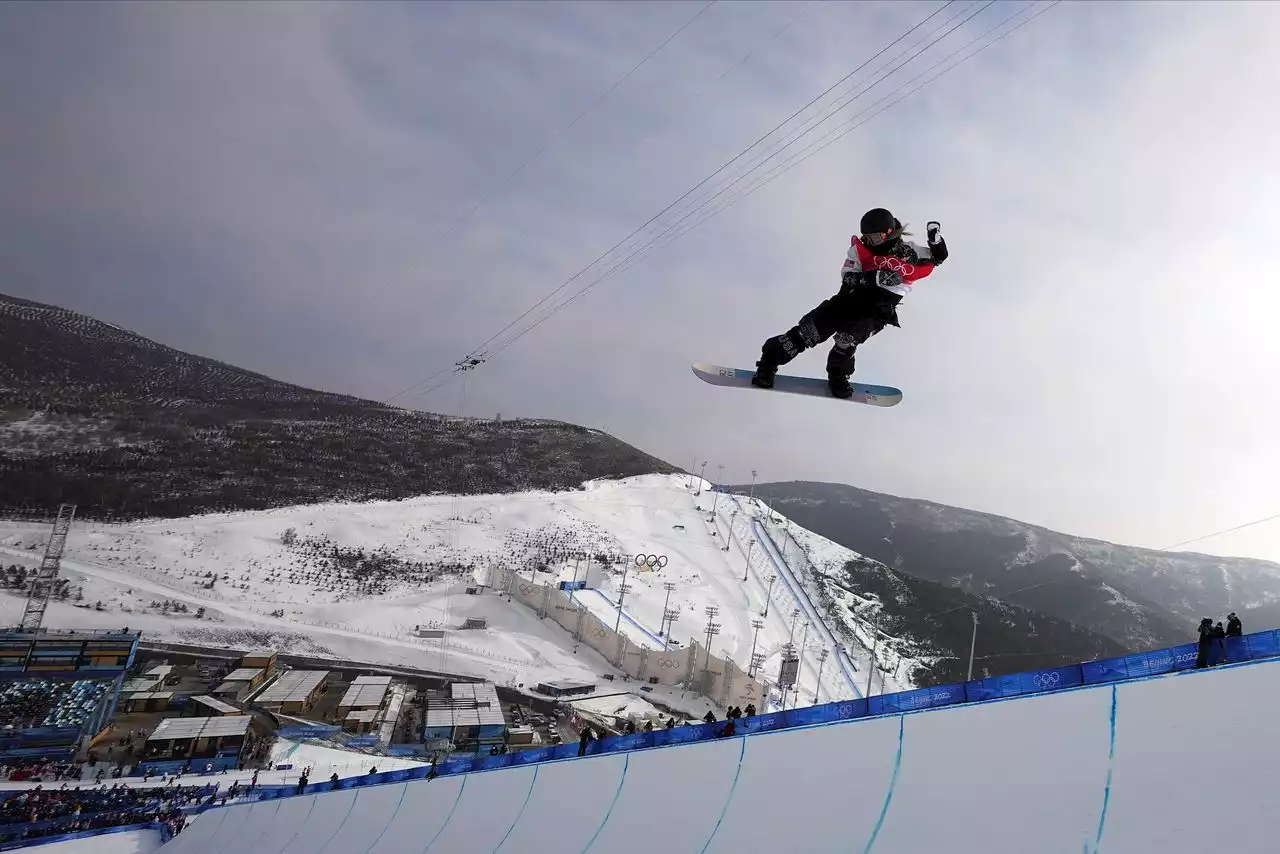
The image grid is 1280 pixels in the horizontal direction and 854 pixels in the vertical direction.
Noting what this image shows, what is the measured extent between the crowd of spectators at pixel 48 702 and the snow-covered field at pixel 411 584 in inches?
490

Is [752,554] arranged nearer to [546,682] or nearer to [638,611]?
[638,611]

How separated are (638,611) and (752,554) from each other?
30.2 meters

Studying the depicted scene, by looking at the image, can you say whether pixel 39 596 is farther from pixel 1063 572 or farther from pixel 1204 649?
pixel 1063 572

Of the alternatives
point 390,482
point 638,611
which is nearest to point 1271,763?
point 638,611

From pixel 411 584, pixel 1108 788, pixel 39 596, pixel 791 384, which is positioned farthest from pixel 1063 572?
pixel 39 596

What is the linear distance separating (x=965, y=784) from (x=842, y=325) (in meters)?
4.75

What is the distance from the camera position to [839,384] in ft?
26.2

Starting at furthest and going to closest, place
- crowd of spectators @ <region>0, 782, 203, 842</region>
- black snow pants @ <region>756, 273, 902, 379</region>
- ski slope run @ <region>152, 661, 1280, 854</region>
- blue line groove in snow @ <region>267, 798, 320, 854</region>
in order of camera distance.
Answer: crowd of spectators @ <region>0, 782, 203, 842</region> → blue line groove in snow @ <region>267, 798, 320, 854</region> → black snow pants @ <region>756, 273, 902, 379</region> → ski slope run @ <region>152, 661, 1280, 854</region>

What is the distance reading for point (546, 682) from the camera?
40.6m

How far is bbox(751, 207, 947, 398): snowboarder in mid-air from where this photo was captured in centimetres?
634

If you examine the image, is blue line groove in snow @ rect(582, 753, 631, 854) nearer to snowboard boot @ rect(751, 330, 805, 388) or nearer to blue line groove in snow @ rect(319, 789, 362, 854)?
snowboard boot @ rect(751, 330, 805, 388)

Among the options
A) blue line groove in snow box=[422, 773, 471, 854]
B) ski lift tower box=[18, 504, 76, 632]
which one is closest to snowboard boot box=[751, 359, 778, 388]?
blue line groove in snow box=[422, 773, 471, 854]

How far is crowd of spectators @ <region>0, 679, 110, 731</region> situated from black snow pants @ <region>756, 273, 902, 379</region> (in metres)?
33.0

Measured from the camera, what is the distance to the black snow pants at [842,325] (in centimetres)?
674
